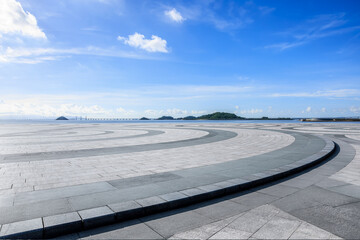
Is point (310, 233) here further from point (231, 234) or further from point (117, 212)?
point (117, 212)

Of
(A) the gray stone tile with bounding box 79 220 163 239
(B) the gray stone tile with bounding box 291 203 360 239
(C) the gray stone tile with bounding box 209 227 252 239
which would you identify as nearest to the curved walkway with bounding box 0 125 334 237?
(A) the gray stone tile with bounding box 79 220 163 239

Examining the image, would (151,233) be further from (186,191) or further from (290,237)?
(290,237)

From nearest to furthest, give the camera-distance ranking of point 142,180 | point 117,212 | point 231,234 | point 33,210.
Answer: point 231,234 → point 117,212 → point 33,210 → point 142,180

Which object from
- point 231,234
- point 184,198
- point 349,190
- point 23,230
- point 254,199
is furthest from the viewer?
point 349,190

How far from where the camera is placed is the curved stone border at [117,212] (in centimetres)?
344

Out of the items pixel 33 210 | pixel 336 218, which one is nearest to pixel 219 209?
pixel 336 218

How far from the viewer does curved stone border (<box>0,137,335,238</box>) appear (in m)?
3.44

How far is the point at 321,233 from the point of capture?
348 cm

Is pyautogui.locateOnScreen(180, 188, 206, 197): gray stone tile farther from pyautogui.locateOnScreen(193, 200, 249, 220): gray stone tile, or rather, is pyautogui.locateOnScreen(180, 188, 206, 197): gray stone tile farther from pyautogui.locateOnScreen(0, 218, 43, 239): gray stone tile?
pyautogui.locateOnScreen(0, 218, 43, 239): gray stone tile

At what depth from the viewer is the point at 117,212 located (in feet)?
13.0

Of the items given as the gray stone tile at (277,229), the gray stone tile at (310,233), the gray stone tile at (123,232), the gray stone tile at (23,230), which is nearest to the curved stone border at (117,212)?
the gray stone tile at (23,230)

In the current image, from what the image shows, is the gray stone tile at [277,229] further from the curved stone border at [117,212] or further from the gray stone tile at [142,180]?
the gray stone tile at [142,180]

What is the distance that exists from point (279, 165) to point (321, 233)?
4216 mm

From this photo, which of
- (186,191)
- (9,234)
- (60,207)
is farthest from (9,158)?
(186,191)
